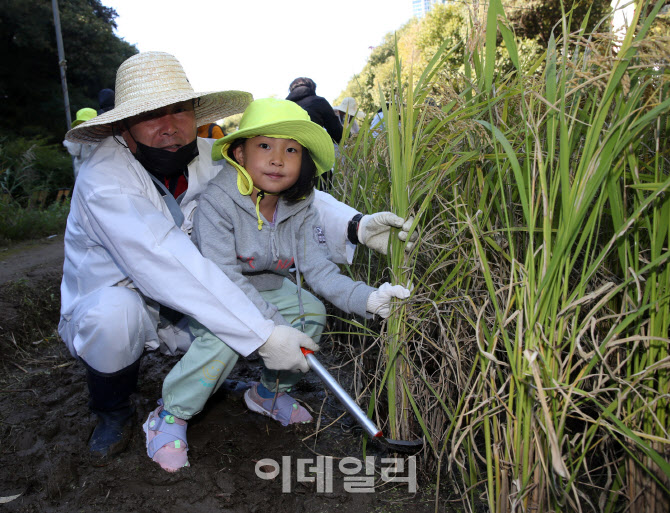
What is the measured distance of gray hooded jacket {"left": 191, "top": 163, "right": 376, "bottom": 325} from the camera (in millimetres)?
1796

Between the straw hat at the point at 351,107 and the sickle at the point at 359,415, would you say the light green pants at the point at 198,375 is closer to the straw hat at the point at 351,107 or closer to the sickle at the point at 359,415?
the sickle at the point at 359,415

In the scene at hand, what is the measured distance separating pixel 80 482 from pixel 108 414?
0.92ft

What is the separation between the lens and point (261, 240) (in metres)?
1.93

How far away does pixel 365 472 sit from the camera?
1682mm

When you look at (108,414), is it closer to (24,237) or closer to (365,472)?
(365,472)

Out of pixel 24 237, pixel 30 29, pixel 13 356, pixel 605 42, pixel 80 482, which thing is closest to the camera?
pixel 605 42

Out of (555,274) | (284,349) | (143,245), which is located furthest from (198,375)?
(555,274)

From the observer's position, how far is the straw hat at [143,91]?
176 cm

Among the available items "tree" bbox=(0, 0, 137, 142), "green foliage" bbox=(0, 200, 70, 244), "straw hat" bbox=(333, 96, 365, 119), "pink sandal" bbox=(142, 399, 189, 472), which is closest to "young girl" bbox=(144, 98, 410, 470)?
"pink sandal" bbox=(142, 399, 189, 472)

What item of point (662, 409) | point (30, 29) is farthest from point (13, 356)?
point (30, 29)

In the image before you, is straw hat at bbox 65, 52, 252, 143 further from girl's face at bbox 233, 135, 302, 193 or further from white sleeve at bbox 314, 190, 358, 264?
white sleeve at bbox 314, 190, 358, 264

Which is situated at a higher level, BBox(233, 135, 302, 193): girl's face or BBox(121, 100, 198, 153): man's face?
BBox(121, 100, 198, 153): man's face

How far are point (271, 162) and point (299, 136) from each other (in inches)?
5.7

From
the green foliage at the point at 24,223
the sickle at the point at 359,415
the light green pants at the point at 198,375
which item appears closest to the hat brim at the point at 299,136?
the light green pants at the point at 198,375
